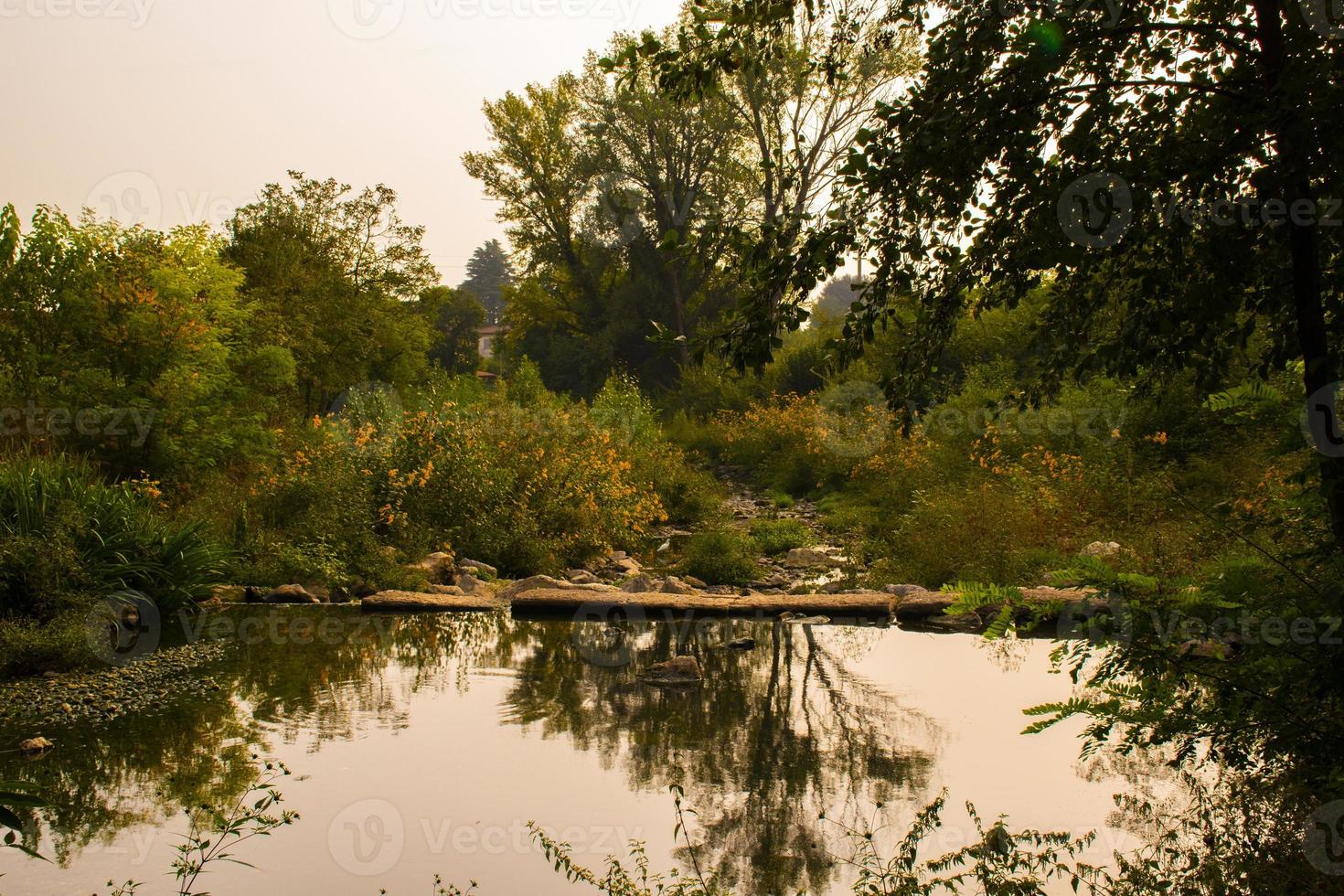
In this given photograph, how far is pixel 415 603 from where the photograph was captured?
32.1ft

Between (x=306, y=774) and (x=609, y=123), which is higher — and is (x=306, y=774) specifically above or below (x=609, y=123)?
below

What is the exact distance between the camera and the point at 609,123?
34.7 metres

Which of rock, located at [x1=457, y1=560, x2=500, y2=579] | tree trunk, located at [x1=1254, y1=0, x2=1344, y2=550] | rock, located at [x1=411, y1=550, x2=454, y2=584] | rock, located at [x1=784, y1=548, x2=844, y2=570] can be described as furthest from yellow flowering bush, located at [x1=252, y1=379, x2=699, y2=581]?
tree trunk, located at [x1=1254, y1=0, x2=1344, y2=550]

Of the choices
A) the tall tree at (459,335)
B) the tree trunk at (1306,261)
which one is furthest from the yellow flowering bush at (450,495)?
the tall tree at (459,335)

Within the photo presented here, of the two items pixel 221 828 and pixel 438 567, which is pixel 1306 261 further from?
pixel 438 567

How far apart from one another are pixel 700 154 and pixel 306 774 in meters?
31.7

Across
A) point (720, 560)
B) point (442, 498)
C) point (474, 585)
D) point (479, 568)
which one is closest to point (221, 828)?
point (474, 585)

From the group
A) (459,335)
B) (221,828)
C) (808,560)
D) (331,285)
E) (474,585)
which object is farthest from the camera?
(459,335)

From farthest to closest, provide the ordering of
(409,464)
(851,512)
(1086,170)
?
(851,512)
(409,464)
(1086,170)

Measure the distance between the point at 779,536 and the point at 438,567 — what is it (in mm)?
5017

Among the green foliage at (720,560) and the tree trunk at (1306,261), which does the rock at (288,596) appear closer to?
the green foliage at (720,560)

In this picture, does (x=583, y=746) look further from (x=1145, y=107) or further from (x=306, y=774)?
(x=1145, y=107)

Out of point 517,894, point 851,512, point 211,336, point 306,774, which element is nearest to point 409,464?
point 211,336

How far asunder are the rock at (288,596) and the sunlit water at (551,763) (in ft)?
7.00
